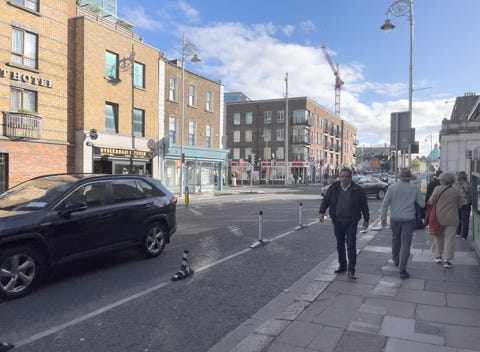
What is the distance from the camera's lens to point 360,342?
12.0ft

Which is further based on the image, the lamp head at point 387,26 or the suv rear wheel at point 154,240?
the lamp head at point 387,26

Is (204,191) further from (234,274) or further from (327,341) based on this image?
(327,341)

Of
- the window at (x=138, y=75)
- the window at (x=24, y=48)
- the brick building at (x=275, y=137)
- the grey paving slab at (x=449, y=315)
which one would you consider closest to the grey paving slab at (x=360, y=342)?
the grey paving slab at (x=449, y=315)

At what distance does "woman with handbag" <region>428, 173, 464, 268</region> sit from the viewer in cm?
649

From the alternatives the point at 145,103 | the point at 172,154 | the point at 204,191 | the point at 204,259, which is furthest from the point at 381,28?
the point at 204,191

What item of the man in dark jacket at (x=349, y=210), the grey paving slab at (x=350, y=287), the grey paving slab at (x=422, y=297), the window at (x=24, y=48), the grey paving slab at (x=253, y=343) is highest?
the window at (x=24, y=48)

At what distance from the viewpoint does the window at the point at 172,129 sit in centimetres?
2759

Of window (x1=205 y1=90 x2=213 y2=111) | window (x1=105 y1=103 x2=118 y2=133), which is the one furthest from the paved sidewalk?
window (x1=205 y1=90 x2=213 y2=111)

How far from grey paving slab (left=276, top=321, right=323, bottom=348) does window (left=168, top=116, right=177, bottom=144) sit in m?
24.4

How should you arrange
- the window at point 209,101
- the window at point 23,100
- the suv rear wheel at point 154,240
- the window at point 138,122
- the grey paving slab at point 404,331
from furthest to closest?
the window at point 209,101 → the window at point 138,122 → the window at point 23,100 → the suv rear wheel at point 154,240 → the grey paving slab at point 404,331

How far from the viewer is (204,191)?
105 feet

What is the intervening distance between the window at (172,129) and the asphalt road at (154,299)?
64.4 feet

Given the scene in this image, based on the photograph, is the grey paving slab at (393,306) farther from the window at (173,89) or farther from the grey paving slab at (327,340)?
the window at (173,89)

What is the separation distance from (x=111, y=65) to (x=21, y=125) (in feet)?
23.4
